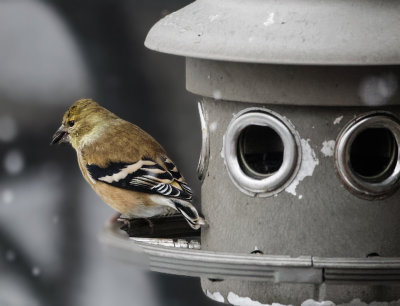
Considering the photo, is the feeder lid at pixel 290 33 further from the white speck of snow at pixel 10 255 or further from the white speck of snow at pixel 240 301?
the white speck of snow at pixel 10 255

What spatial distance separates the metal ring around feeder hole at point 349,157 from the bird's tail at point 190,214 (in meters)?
0.61

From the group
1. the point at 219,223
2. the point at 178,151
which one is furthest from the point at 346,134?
the point at 178,151

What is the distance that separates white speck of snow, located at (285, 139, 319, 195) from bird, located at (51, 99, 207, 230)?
0.46 metres

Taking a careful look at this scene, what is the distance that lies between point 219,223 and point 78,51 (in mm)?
2906

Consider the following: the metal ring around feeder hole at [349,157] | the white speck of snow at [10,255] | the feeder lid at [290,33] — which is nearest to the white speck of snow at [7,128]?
the white speck of snow at [10,255]

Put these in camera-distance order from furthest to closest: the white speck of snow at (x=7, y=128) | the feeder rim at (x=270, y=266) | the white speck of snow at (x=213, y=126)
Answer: the white speck of snow at (x=7, y=128), the white speck of snow at (x=213, y=126), the feeder rim at (x=270, y=266)

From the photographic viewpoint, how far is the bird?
5887 mm

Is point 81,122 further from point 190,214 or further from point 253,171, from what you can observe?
point 253,171

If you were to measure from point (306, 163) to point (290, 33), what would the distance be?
520 millimetres

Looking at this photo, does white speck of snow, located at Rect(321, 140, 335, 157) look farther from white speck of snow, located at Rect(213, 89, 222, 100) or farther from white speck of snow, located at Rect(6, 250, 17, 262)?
white speck of snow, located at Rect(6, 250, 17, 262)

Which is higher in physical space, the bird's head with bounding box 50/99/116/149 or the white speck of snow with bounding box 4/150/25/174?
the bird's head with bounding box 50/99/116/149

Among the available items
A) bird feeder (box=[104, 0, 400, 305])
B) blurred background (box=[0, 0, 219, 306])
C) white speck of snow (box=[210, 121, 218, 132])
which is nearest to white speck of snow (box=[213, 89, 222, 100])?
bird feeder (box=[104, 0, 400, 305])

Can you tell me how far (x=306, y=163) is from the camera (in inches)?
219

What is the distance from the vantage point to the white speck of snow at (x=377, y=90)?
214 inches
